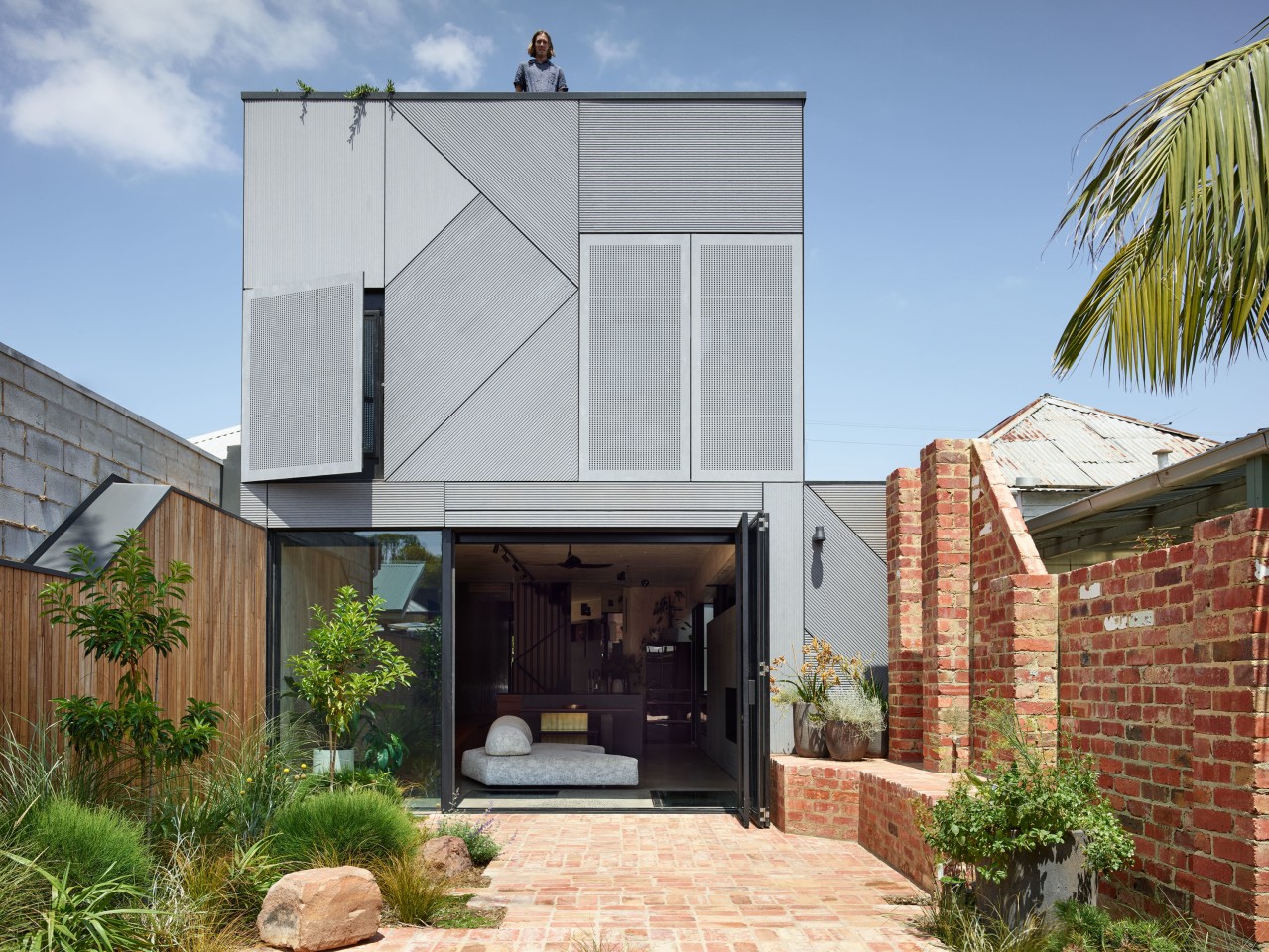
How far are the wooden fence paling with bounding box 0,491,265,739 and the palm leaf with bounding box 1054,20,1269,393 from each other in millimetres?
5128

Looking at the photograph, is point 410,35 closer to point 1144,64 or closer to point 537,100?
point 537,100

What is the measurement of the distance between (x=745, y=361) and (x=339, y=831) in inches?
211

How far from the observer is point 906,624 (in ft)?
29.2

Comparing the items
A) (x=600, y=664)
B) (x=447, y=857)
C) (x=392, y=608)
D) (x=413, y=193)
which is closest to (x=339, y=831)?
(x=447, y=857)

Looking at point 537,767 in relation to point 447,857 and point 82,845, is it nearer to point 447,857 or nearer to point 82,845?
point 447,857

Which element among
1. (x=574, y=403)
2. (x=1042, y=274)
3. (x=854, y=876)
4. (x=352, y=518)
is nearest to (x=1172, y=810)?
(x=854, y=876)

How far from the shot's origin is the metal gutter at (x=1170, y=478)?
548 centimetres

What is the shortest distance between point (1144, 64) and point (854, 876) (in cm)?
757

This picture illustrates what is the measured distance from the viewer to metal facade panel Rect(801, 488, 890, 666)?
9594 mm

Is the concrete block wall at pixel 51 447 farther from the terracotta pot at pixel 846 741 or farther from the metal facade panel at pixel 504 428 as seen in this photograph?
the terracotta pot at pixel 846 741

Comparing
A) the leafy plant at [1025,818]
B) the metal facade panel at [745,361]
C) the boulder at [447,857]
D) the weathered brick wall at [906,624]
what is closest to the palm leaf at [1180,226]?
the leafy plant at [1025,818]

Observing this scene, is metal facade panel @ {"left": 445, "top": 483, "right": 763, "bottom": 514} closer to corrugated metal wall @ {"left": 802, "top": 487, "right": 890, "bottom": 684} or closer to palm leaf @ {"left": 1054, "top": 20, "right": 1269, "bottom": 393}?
corrugated metal wall @ {"left": 802, "top": 487, "right": 890, "bottom": 684}

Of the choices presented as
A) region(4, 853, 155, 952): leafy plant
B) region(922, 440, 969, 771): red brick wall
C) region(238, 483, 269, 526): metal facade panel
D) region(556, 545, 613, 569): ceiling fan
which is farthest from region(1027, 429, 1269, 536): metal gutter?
region(556, 545, 613, 569): ceiling fan

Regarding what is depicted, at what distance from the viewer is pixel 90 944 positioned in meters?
4.14
